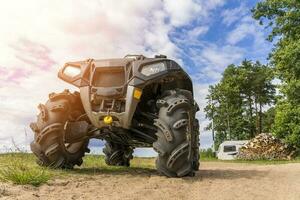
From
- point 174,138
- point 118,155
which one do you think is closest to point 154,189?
point 174,138

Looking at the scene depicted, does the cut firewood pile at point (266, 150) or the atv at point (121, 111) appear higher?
the cut firewood pile at point (266, 150)

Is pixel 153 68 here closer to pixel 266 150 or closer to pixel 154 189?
pixel 154 189

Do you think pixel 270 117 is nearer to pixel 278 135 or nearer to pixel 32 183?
pixel 278 135

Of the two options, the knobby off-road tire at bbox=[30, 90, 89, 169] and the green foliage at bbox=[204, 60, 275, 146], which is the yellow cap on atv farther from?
the green foliage at bbox=[204, 60, 275, 146]

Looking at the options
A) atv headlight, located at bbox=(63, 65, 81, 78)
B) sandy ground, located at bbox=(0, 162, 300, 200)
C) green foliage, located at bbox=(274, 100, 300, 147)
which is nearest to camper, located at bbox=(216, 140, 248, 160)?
green foliage, located at bbox=(274, 100, 300, 147)

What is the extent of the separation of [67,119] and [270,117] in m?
61.0

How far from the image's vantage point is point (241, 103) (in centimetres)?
6309

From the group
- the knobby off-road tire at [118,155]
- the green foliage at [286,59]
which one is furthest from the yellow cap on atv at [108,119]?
the green foliage at [286,59]

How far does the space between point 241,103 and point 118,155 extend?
5369 cm

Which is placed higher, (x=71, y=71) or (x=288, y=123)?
(x=288, y=123)

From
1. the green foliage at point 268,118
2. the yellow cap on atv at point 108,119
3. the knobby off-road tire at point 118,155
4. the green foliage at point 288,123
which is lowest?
the knobby off-road tire at point 118,155

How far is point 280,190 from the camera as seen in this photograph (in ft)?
22.4

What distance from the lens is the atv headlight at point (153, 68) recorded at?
728cm

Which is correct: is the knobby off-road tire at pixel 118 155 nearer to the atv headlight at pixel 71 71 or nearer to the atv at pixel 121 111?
the atv at pixel 121 111
